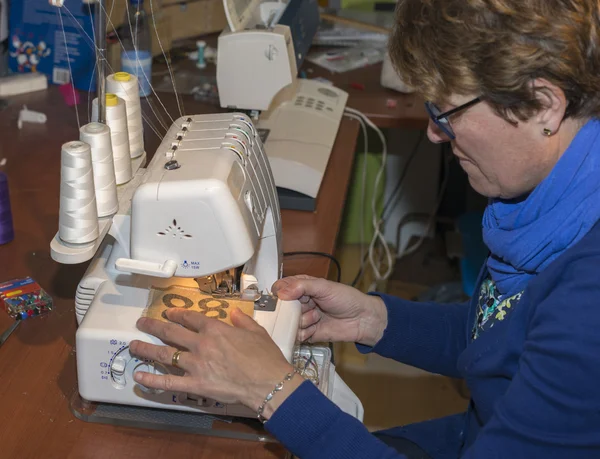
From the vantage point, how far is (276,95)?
196 cm

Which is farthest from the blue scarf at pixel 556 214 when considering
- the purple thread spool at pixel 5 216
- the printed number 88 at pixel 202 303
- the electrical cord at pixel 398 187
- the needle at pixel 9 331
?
the electrical cord at pixel 398 187

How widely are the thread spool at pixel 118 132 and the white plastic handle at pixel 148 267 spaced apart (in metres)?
0.29

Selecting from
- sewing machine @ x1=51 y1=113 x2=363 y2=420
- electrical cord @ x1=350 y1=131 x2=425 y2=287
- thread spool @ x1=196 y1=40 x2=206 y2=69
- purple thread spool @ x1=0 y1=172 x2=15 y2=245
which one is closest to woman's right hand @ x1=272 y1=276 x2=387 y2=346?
sewing machine @ x1=51 y1=113 x2=363 y2=420

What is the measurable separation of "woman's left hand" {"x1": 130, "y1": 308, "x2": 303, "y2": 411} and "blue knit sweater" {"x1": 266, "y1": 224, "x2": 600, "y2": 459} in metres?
0.04

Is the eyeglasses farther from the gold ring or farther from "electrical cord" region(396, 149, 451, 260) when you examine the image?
"electrical cord" region(396, 149, 451, 260)

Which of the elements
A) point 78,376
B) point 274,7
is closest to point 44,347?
point 78,376

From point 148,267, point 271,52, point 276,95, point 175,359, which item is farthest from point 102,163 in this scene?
point 276,95

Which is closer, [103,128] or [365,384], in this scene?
[103,128]

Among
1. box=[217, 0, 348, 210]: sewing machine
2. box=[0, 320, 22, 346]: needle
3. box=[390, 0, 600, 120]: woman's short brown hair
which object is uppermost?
box=[390, 0, 600, 120]: woman's short brown hair

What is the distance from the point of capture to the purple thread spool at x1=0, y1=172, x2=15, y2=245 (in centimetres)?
148

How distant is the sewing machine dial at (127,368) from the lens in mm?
1107

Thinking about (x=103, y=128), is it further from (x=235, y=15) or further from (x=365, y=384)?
(x=365, y=384)

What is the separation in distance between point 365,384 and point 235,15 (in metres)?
1.27

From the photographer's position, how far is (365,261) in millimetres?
2936
